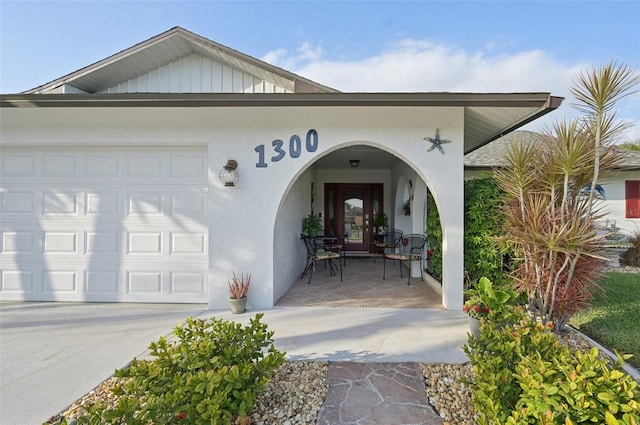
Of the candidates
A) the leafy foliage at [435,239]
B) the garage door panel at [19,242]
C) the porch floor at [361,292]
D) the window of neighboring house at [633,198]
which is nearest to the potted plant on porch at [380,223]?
the porch floor at [361,292]

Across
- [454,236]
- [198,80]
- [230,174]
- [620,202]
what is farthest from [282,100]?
[620,202]

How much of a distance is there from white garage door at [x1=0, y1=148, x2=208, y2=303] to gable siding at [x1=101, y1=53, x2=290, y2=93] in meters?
1.91

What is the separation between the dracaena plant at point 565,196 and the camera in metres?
3.30

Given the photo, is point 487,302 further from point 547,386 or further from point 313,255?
point 313,255

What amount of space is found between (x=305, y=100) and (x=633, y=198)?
1255cm

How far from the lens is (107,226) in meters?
5.06

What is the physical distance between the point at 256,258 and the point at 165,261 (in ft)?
5.20

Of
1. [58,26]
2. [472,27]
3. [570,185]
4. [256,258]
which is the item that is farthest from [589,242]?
[58,26]

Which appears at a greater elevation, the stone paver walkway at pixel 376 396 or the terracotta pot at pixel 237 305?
the terracotta pot at pixel 237 305

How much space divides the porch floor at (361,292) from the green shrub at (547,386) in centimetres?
280

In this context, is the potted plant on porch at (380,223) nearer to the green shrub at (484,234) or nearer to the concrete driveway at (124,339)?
the green shrub at (484,234)

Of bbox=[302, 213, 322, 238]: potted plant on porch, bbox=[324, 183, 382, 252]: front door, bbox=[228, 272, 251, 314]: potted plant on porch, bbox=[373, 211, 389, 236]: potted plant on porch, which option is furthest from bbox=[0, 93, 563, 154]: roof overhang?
bbox=[324, 183, 382, 252]: front door

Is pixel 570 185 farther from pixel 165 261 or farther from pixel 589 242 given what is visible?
pixel 165 261

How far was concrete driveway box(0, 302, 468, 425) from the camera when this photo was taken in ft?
8.86
